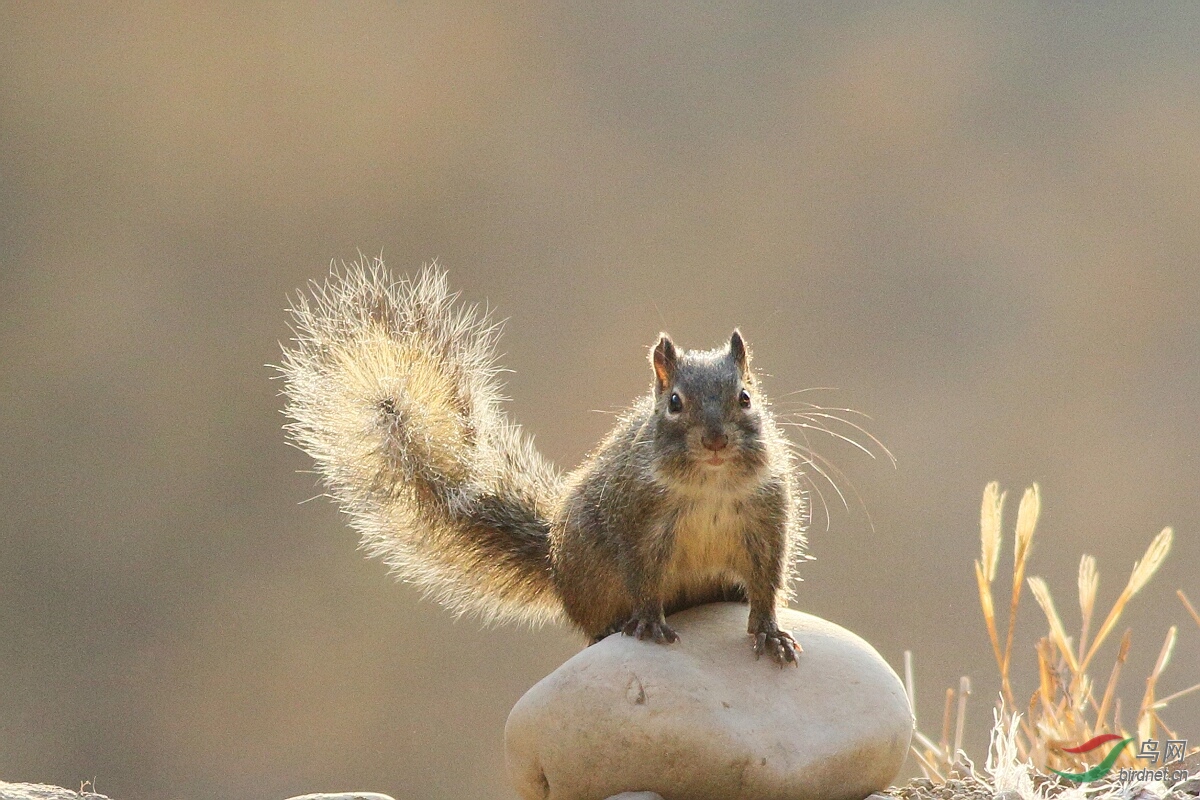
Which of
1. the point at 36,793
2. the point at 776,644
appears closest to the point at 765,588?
the point at 776,644

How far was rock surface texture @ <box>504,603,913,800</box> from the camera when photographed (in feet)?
6.29

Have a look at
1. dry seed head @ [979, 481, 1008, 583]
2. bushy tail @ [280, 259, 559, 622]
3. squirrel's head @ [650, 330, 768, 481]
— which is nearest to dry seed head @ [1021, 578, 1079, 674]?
dry seed head @ [979, 481, 1008, 583]

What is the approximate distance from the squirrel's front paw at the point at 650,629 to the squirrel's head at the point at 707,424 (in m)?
0.25

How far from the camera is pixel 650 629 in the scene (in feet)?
6.86

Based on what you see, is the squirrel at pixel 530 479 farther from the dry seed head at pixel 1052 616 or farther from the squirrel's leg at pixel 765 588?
the dry seed head at pixel 1052 616

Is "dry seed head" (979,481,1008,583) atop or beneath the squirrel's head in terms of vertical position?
beneath

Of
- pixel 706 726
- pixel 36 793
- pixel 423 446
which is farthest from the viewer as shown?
pixel 423 446

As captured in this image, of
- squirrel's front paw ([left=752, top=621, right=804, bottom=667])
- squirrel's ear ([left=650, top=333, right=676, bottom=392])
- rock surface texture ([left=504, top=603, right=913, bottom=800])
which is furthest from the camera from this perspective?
squirrel's ear ([left=650, top=333, right=676, bottom=392])

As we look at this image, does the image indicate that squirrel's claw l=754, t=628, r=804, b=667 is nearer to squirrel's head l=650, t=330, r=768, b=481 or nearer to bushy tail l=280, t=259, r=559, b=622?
squirrel's head l=650, t=330, r=768, b=481

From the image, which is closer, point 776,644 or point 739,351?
point 776,644

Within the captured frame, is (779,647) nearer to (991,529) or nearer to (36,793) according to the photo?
(991,529)

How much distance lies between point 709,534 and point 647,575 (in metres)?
0.13

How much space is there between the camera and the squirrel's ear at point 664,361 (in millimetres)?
2170

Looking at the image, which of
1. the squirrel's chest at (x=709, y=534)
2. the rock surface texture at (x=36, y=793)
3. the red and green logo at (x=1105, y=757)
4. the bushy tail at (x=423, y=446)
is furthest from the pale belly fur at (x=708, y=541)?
the rock surface texture at (x=36, y=793)
